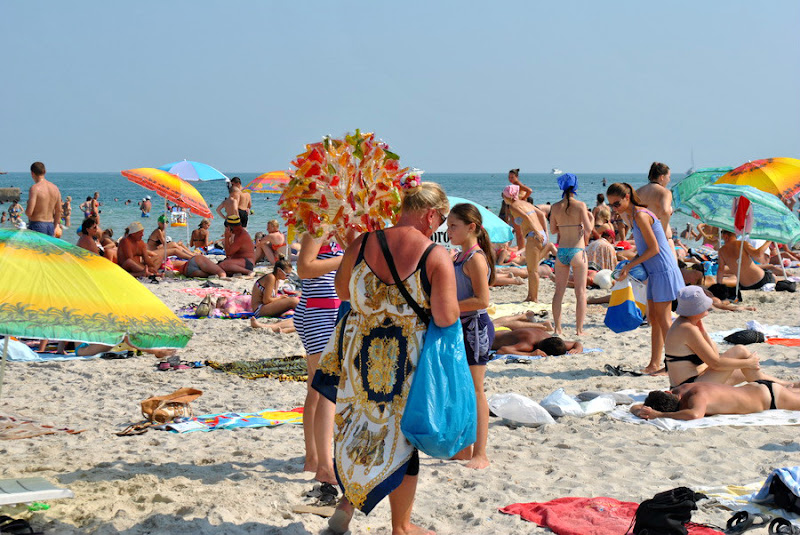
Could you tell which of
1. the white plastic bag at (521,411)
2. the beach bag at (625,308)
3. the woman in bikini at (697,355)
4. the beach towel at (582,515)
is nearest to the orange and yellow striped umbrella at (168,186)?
the beach bag at (625,308)

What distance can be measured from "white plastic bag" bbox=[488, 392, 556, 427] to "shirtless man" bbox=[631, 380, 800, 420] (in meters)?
0.65

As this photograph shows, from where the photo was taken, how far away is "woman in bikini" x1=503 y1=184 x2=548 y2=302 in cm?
923

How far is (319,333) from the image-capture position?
4.09m

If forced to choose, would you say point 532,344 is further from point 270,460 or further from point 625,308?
point 270,460

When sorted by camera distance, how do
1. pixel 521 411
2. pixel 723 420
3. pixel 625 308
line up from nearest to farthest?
pixel 723 420
pixel 521 411
pixel 625 308

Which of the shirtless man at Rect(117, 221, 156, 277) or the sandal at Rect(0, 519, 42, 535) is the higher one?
the shirtless man at Rect(117, 221, 156, 277)

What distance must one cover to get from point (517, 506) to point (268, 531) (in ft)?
3.87

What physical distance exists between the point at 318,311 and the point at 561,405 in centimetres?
221

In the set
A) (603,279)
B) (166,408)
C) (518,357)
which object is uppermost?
(603,279)

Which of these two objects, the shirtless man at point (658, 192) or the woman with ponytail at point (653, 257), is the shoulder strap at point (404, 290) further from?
the shirtless man at point (658, 192)

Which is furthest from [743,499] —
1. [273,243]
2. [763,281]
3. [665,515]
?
[273,243]

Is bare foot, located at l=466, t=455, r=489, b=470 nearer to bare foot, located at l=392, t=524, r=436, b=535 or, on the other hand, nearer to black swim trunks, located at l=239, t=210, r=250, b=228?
bare foot, located at l=392, t=524, r=436, b=535

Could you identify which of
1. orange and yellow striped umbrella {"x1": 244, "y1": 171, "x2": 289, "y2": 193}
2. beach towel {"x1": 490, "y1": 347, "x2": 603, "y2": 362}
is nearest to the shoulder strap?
beach towel {"x1": 490, "y1": 347, "x2": 603, "y2": 362}

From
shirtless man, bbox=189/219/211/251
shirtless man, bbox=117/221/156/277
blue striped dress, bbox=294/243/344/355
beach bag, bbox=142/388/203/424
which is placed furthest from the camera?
shirtless man, bbox=189/219/211/251
